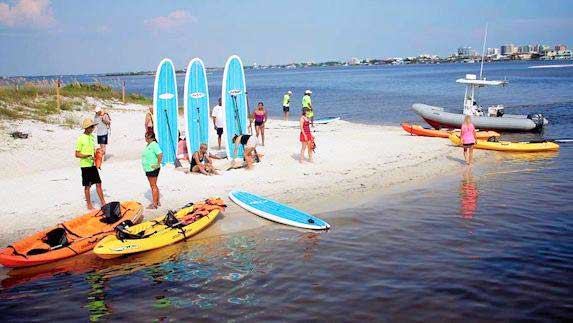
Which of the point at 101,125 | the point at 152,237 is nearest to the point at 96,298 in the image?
the point at 152,237

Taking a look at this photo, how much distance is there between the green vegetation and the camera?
70.6ft

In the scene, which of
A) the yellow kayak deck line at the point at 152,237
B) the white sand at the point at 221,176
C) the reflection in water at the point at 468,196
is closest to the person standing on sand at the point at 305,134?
the white sand at the point at 221,176

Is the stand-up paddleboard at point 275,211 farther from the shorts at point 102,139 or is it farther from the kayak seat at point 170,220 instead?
the shorts at point 102,139

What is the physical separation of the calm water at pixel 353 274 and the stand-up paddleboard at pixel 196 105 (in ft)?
17.4

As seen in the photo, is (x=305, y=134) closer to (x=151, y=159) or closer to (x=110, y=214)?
(x=151, y=159)

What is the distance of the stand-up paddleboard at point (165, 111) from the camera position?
1373 centimetres

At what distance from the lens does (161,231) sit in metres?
8.84

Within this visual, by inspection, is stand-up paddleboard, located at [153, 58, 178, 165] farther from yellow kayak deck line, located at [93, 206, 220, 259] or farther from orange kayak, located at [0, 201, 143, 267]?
yellow kayak deck line, located at [93, 206, 220, 259]

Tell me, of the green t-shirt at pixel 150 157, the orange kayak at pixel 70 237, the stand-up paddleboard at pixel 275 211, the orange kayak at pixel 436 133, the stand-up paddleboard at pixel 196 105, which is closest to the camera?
the orange kayak at pixel 70 237

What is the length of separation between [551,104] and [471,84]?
50.7 feet

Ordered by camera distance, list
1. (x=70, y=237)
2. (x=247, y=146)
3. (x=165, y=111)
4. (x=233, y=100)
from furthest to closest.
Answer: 1. (x=233, y=100)
2. (x=165, y=111)
3. (x=247, y=146)
4. (x=70, y=237)

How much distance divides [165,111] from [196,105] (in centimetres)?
90

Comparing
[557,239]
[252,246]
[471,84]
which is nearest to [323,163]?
[252,246]

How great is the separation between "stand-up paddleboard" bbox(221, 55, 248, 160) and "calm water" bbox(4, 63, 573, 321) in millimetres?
5244
